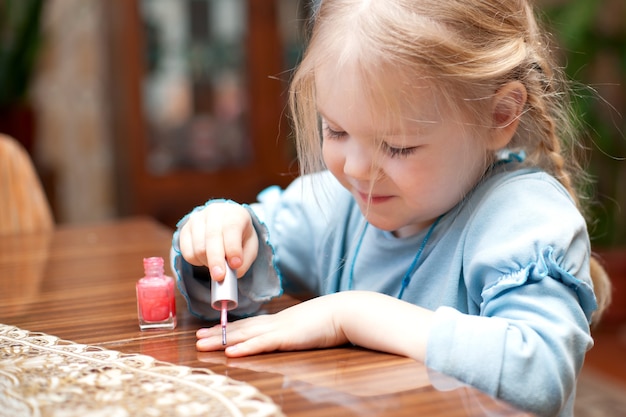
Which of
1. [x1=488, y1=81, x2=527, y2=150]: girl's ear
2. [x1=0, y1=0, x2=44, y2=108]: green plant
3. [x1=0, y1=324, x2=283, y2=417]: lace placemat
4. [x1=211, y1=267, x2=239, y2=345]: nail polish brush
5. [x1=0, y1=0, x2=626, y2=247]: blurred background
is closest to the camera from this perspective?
[x1=0, y1=324, x2=283, y2=417]: lace placemat

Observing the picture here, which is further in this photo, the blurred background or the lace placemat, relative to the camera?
the blurred background

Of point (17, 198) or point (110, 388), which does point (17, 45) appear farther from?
point (110, 388)

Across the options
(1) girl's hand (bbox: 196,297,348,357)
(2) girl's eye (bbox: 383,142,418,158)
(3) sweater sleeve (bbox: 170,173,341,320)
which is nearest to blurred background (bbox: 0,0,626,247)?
(3) sweater sleeve (bbox: 170,173,341,320)

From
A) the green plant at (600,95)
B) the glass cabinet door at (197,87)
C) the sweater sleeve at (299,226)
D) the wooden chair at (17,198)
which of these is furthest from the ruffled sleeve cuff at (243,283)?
the glass cabinet door at (197,87)

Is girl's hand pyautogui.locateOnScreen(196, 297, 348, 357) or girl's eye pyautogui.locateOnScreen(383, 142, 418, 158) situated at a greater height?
girl's eye pyautogui.locateOnScreen(383, 142, 418, 158)

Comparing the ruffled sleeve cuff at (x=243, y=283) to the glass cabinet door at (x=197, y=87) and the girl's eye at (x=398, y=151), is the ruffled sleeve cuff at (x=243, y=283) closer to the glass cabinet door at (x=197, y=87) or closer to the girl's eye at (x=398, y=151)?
the girl's eye at (x=398, y=151)

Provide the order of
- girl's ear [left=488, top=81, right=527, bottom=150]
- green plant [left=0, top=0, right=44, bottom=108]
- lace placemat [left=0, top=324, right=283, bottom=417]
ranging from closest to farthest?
lace placemat [left=0, top=324, right=283, bottom=417]
girl's ear [left=488, top=81, right=527, bottom=150]
green plant [left=0, top=0, right=44, bottom=108]

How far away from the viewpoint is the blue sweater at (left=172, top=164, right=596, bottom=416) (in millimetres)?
748

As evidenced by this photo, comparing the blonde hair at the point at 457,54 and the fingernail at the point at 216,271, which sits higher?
the blonde hair at the point at 457,54

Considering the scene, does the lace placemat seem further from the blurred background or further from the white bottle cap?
the blurred background

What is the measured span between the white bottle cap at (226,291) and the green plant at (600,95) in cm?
251

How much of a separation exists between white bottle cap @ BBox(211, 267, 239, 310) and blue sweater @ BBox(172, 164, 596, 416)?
0.05 m

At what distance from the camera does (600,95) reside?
326 centimetres

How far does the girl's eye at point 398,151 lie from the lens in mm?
919
